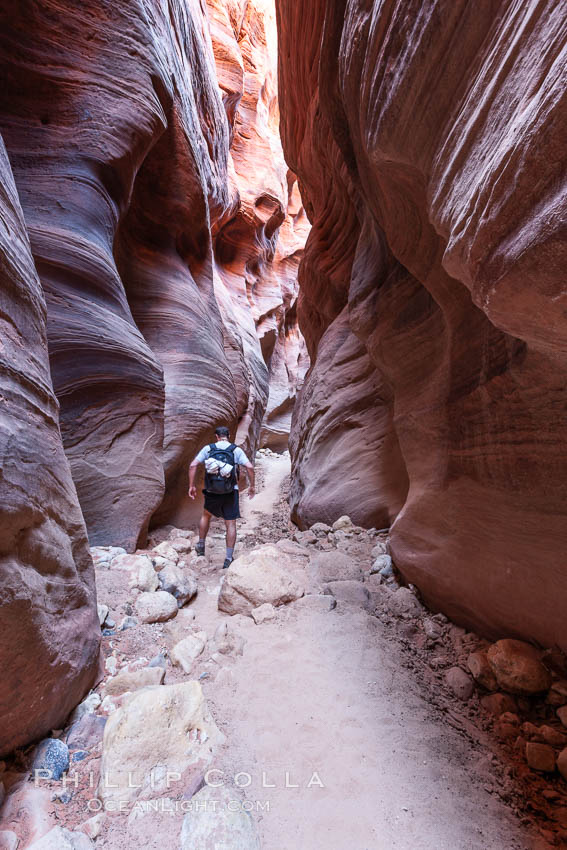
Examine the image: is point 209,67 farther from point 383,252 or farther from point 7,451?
point 7,451

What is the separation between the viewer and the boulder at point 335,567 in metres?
3.22

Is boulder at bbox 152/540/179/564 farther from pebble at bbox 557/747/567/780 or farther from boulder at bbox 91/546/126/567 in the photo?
pebble at bbox 557/747/567/780

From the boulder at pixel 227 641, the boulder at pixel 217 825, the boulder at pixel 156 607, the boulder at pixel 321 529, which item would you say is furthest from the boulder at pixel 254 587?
the boulder at pixel 321 529

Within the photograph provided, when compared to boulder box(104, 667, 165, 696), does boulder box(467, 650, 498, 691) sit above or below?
above

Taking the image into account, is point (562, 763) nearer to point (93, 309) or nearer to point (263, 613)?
point (263, 613)

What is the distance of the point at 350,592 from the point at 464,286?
2.39m

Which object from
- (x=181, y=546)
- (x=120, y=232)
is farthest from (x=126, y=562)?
(x=120, y=232)

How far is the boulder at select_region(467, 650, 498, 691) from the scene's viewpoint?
1972 millimetres

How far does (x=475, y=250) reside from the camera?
1193 mm

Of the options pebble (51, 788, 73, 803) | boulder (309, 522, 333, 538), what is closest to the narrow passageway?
pebble (51, 788, 73, 803)

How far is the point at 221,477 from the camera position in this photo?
437 cm

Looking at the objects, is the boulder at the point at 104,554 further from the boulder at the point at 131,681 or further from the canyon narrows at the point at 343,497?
the boulder at the point at 131,681

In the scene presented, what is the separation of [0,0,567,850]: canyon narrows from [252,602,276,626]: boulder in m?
0.02

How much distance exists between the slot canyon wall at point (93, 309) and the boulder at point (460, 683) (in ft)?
6.58
